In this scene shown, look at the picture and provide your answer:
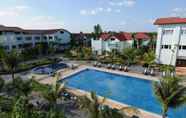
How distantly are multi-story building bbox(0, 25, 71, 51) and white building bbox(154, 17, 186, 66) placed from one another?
33348mm

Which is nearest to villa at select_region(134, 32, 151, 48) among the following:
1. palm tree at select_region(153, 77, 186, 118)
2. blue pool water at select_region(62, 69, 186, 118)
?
blue pool water at select_region(62, 69, 186, 118)

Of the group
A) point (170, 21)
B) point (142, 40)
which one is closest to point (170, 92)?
point (170, 21)

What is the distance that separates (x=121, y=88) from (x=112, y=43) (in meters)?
22.7

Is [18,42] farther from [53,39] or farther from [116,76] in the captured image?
Result: [116,76]

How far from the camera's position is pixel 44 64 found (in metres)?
35.7

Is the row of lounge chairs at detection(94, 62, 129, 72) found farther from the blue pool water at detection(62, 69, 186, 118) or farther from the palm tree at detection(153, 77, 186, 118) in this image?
the palm tree at detection(153, 77, 186, 118)

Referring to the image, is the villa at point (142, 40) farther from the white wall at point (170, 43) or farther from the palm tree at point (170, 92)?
the palm tree at point (170, 92)

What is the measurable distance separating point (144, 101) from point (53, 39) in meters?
39.8

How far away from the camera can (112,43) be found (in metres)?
44.8

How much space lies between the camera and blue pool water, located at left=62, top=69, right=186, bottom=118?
720 inches

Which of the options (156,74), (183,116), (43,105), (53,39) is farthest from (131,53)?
(53,39)

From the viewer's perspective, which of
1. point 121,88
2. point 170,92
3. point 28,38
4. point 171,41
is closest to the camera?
point 170,92

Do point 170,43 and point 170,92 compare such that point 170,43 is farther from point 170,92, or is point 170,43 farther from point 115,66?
point 170,92

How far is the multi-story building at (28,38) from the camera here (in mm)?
39112
